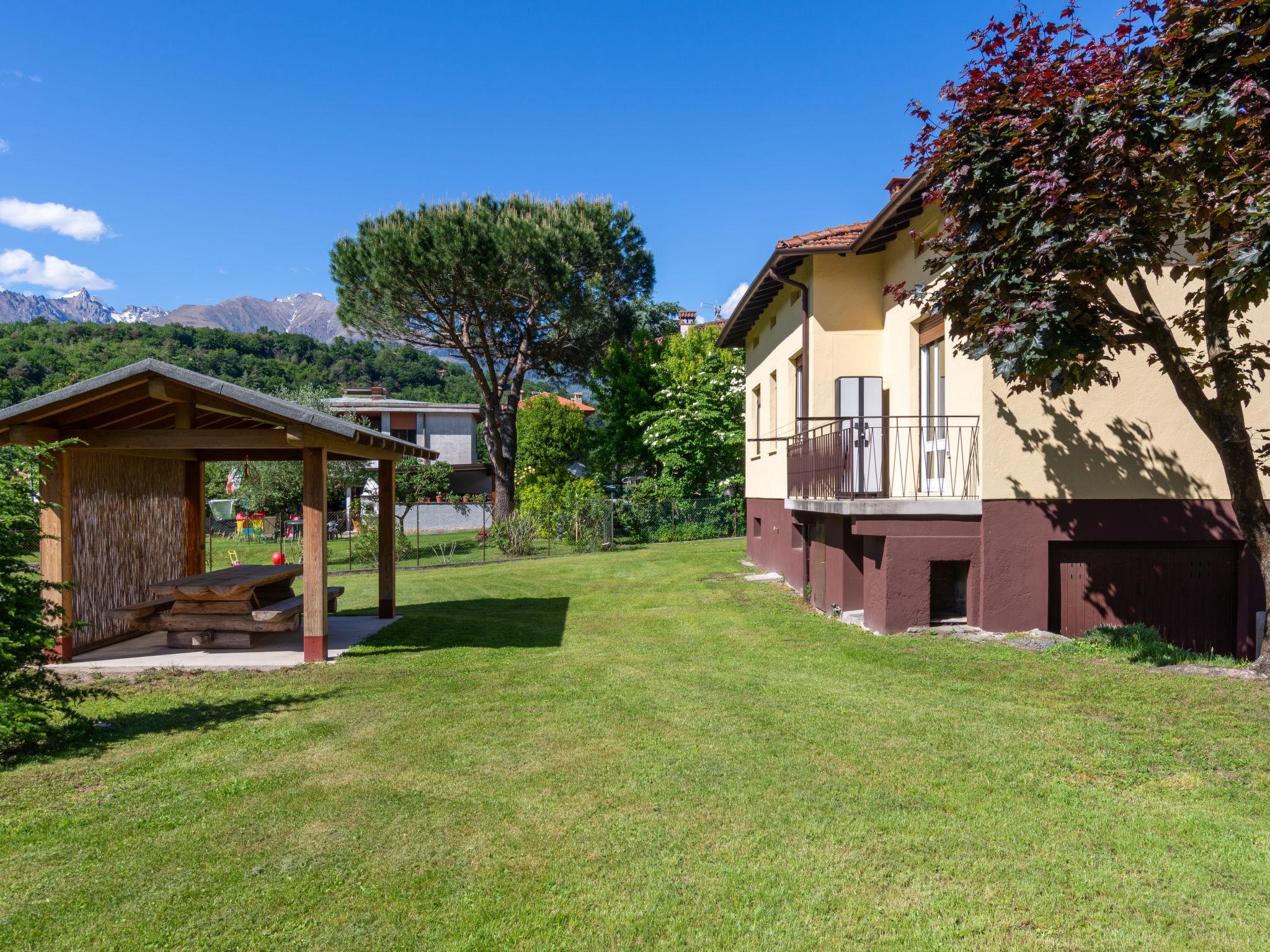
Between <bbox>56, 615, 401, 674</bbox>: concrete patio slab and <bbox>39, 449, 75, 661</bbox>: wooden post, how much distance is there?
50cm

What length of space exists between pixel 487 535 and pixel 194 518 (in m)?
13.2

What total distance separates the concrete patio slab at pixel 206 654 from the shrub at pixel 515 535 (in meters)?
12.1

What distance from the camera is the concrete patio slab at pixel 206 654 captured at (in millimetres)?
8570

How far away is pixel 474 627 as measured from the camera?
11.0 meters

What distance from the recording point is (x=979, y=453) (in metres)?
9.41

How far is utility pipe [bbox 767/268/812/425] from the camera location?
12.3 m

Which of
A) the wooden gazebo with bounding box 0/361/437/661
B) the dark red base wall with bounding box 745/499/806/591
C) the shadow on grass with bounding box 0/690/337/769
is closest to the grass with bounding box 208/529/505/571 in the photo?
the dark red base wall with bounding box 745/499/806/591

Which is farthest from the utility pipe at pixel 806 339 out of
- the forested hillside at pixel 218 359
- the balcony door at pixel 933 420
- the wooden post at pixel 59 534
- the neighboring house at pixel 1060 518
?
the forested hillside at pixel 218 359

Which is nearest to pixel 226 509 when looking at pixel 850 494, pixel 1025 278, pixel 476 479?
pixel 476 479

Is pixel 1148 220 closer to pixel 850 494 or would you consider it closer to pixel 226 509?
pixel 850 494

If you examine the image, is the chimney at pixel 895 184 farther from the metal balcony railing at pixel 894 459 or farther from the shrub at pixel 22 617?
the shrub at pixel 22 617

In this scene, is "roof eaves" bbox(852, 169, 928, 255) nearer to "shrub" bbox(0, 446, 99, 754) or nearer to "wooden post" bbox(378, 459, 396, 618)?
"wooden post" bbox(378, 459, 396, 618)

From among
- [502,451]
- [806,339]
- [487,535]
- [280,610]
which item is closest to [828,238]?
[806,339]

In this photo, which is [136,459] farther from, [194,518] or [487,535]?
[487,535]
